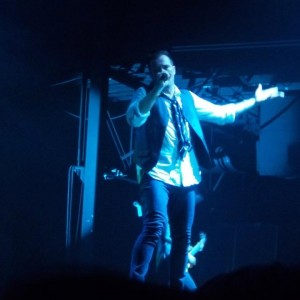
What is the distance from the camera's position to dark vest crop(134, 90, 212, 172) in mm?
2344

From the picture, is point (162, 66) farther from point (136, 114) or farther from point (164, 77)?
point (136, 114)

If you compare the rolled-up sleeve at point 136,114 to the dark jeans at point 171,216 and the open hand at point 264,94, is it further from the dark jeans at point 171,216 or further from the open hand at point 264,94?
the open hand at point 264,94

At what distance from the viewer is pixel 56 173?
413 cm

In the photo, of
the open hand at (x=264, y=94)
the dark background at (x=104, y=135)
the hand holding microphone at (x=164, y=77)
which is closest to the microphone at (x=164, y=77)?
the hand holding microphone at (x=164, y=77)

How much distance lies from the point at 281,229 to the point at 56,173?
208cm

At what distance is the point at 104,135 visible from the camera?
11.0 ft

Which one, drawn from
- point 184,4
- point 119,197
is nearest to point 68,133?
point 119,197

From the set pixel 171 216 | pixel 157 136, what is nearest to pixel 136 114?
pixel 157 136

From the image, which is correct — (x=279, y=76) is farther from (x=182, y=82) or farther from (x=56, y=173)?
(x=56, y=173)

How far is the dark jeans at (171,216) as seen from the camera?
87.3 inches

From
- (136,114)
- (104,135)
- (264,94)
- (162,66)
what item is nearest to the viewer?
(136,114)

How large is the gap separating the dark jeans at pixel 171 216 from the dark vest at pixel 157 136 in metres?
0.11

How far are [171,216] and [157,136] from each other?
44 cm

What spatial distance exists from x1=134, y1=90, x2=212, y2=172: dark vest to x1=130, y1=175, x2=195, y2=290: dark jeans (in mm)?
113
